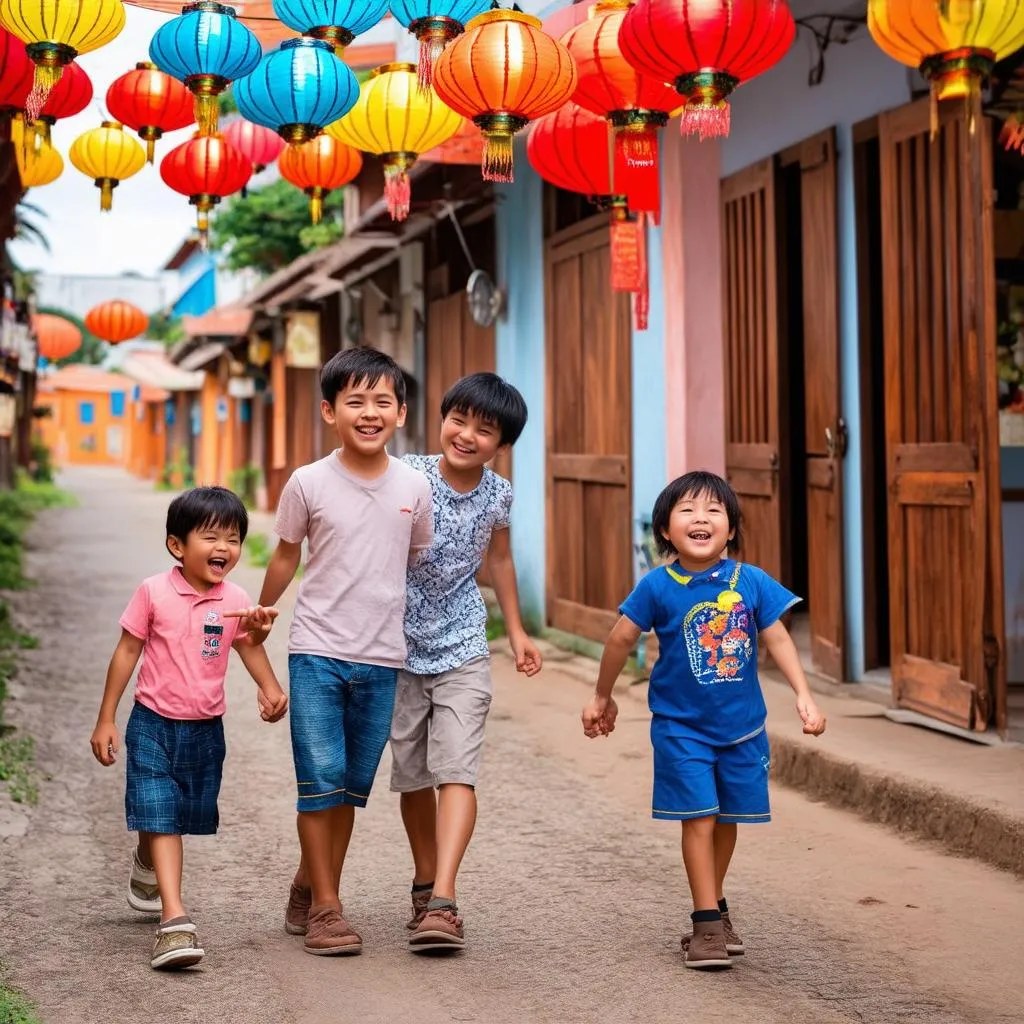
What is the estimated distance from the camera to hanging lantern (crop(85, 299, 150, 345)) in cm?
1311

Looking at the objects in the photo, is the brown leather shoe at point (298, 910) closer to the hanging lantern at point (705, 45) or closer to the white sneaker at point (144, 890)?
the white sneaker at point (144, 890)

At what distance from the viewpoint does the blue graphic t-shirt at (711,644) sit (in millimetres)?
4164

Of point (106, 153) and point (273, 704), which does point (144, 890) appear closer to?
point (273, 704)

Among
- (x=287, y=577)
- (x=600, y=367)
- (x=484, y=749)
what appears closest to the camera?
(x=287, y=577)

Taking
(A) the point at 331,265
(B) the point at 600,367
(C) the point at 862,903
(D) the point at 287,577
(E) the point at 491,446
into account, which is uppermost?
(A) the point at 331,265

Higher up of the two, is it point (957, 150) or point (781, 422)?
point (957, 150)

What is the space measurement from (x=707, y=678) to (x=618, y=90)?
233 centimetres

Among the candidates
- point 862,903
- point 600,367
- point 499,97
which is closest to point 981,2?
point 499,97

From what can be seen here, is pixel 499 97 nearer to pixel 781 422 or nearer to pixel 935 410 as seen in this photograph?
pixel 935 410

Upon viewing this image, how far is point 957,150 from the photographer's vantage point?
6.80 metres

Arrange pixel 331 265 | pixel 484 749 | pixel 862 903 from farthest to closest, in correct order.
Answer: pixel 331 265
pixel 484 749
pixel 862 903

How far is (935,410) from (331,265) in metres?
10.5

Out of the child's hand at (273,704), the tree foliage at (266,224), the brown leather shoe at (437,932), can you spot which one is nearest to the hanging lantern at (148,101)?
the child's hand at (273,704)

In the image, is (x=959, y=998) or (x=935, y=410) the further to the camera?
(x=935, y=410)
